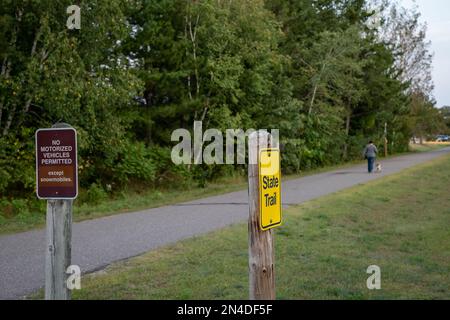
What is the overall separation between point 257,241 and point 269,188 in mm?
460

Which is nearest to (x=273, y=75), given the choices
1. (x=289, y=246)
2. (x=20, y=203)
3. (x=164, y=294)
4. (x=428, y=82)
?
(x=20, y=203)

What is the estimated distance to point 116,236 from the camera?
10.6 m

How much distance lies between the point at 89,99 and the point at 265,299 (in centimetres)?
1230

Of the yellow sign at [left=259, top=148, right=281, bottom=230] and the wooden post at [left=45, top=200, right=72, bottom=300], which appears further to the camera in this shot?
the wooden post at [left=45, top=200, right=72, bottom=300]

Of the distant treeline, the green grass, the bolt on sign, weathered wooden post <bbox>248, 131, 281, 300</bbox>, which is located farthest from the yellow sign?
the distant treeline

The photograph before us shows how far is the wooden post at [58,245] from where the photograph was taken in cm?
508

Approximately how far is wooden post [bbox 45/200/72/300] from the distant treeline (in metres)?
10.1

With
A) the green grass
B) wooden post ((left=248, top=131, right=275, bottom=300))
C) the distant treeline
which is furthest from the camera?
the distant treeline

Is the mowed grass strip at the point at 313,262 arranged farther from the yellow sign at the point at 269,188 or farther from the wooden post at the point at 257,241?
the yellow sign at the point at 269,188

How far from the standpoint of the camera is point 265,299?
15.5ft

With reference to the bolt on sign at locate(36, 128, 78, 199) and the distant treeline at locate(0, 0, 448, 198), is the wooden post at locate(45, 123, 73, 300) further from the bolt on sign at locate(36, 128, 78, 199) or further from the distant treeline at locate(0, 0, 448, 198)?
the distant treeline at locate(0, 0, 448, 198)

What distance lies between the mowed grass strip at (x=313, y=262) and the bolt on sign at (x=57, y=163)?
187 cm

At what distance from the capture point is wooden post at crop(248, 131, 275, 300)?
15.0 ft

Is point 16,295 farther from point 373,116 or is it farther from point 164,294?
point 373,116
